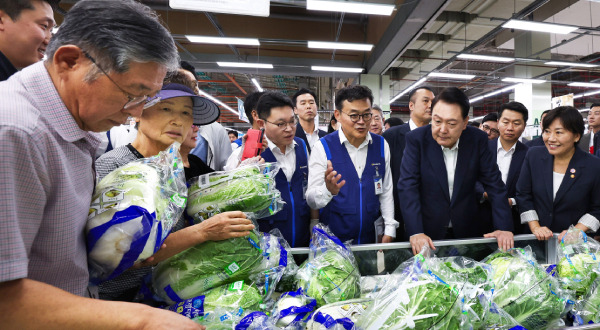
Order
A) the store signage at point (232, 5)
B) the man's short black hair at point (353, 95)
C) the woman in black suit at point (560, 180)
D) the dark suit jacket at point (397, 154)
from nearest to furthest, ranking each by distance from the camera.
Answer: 1. the woman in black suit at point (560, 180)
2. the man's short black hair at point (353, 95)
3. the dark suit jacket at point (397, 154)
4. the store signage at point (232, 5)

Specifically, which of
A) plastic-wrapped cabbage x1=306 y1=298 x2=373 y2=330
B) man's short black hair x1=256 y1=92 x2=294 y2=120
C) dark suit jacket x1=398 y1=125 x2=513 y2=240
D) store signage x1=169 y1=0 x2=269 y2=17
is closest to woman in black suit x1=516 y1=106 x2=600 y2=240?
dark suit jacket x1=398 y1=125 x2=513 y2=240

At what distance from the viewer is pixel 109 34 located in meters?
0.73

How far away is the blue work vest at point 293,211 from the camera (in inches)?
85.5

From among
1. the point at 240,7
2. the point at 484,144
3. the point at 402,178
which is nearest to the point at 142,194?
the point at 402,178

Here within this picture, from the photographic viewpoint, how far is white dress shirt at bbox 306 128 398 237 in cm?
215

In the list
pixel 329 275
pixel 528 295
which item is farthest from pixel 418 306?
pixel 528 295

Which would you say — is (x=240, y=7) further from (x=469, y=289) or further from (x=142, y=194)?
(x=469, y=289)

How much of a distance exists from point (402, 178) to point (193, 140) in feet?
4.56

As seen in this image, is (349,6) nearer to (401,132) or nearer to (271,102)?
(401,132)

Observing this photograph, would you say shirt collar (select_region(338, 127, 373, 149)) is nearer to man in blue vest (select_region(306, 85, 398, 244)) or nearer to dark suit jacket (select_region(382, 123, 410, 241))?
man in blue vest (select_region(306, 85, 398, 244))

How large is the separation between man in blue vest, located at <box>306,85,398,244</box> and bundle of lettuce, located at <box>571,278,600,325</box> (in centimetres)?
110

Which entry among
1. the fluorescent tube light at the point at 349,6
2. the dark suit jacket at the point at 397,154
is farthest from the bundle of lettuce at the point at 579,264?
the fluorescent tube light at the point at 349,6

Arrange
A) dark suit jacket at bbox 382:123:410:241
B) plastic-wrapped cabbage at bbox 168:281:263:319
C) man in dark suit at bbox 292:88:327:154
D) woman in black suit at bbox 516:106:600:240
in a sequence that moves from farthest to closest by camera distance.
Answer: man in dark suit at bbox 292:88:327:154
dark suit jacket at bbox 382:123:410:241
woman in black suit at bbox 516:106:600:240
plastic-wrapped cabbage at bbox 168:281:263:319

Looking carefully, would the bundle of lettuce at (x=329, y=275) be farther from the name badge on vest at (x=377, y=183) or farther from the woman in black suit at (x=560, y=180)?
the woman in black suit at (x=560, y=180)
